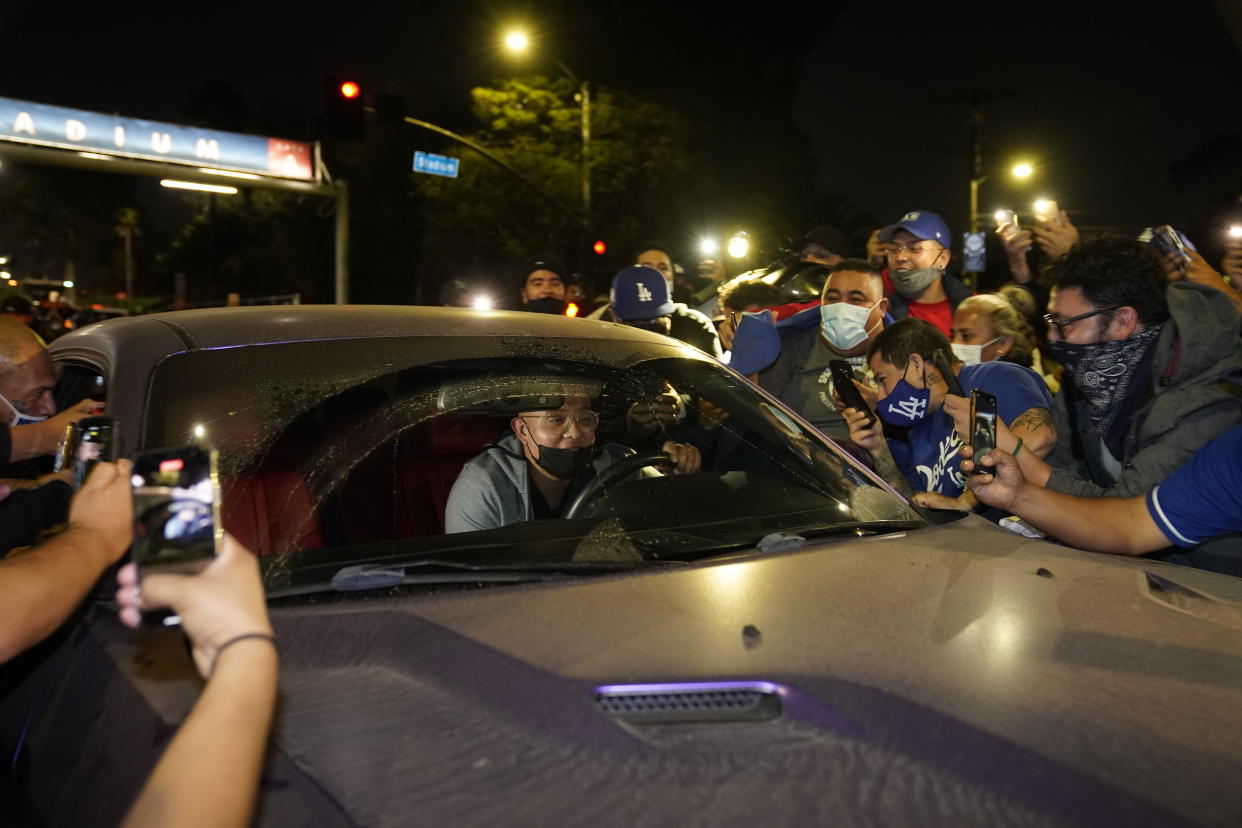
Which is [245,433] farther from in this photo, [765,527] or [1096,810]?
[1096,810]

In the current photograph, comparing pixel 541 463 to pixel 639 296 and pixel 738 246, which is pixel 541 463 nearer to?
pixel 639 296

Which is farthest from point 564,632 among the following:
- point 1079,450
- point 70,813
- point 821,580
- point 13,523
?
point 1079,450

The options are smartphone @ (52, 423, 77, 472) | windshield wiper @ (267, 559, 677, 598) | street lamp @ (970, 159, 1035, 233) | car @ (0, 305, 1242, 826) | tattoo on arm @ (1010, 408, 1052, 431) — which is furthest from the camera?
street lamp @ (970, 159, 1035, 233)

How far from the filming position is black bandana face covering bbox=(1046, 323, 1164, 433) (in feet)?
10.5

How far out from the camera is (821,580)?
1.92 metres

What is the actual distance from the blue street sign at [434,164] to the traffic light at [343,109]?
570 cm

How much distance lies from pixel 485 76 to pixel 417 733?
2946 cm

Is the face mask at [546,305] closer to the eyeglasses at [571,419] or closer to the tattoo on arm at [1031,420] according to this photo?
the tattoo on arm at [1031,420]

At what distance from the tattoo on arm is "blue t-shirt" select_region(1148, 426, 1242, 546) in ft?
2.29

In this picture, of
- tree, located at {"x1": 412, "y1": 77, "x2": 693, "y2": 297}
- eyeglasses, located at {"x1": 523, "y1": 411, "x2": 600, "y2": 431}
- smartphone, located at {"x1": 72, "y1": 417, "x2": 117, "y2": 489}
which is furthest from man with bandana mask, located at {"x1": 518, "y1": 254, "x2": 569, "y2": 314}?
tree, located at {"x1": 412, "y1": 77, "x2": 693, "y2": 297}

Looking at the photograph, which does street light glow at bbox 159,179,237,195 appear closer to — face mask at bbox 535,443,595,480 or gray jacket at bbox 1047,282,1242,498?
face mask at bbox 535,443,595,480

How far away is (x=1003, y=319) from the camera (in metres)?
4.36

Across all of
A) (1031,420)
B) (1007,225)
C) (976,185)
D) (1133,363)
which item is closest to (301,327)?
(1031,420)

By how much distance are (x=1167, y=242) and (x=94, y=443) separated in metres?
3.51
